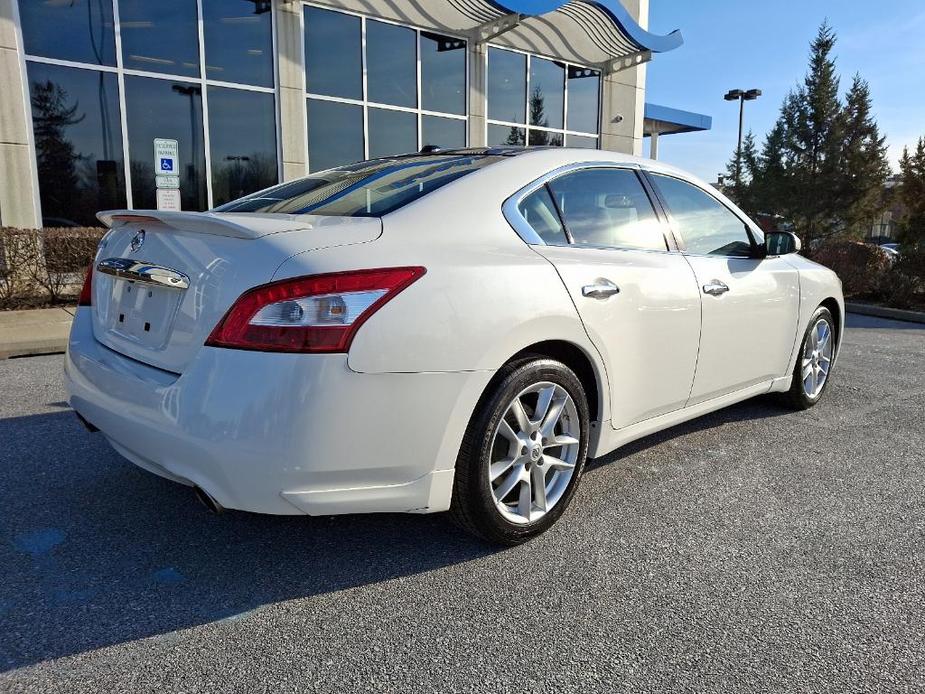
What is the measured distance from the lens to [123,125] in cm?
1137

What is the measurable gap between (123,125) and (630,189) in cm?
1036

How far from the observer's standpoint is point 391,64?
46.6ft

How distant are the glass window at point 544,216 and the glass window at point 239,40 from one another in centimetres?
1096

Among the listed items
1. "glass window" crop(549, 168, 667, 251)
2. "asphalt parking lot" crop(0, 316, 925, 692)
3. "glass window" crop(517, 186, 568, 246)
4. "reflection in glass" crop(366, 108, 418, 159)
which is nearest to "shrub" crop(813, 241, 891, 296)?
"reflection in glass" crop(366, 108, 418, 159)

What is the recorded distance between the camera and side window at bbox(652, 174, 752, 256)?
368 cm

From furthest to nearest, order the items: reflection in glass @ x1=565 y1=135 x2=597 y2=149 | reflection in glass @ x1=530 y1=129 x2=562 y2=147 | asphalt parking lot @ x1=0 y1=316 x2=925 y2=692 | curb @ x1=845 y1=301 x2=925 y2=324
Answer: reflection in glass @ x1=565 y1=135 x2=597 y2=149, reflection in glass @ x1=530 y1=129 x2=562 y2=147, curb @ x1=845 y1=301 x2=925 y2=324, asphalt parking lot @ x1=0 y1=316 x2=925 y2=692

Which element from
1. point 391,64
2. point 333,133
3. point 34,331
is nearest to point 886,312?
point 391,64

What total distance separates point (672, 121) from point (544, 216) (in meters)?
24.9

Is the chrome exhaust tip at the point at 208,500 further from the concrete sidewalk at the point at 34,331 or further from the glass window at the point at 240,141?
the glass window at the point at 240,141

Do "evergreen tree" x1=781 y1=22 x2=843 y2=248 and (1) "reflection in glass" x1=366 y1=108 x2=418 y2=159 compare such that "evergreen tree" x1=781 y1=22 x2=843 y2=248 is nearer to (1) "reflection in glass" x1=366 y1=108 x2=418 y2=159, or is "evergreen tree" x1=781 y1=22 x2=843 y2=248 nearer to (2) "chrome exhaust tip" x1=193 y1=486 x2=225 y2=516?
(1) "reflection in glass" x1=366 y1=108 x2=418 y2=159

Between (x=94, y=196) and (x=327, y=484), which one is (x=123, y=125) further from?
(x=327, y=484)

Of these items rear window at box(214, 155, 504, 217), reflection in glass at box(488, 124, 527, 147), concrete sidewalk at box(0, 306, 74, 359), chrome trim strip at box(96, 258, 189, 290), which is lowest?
concrete sidewalk at box(0, 306, 74, 359)

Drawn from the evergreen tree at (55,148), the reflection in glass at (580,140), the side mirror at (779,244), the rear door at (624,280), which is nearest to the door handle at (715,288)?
the rear door at (624,280)

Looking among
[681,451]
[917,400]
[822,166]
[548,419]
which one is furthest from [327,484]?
[822,166]
